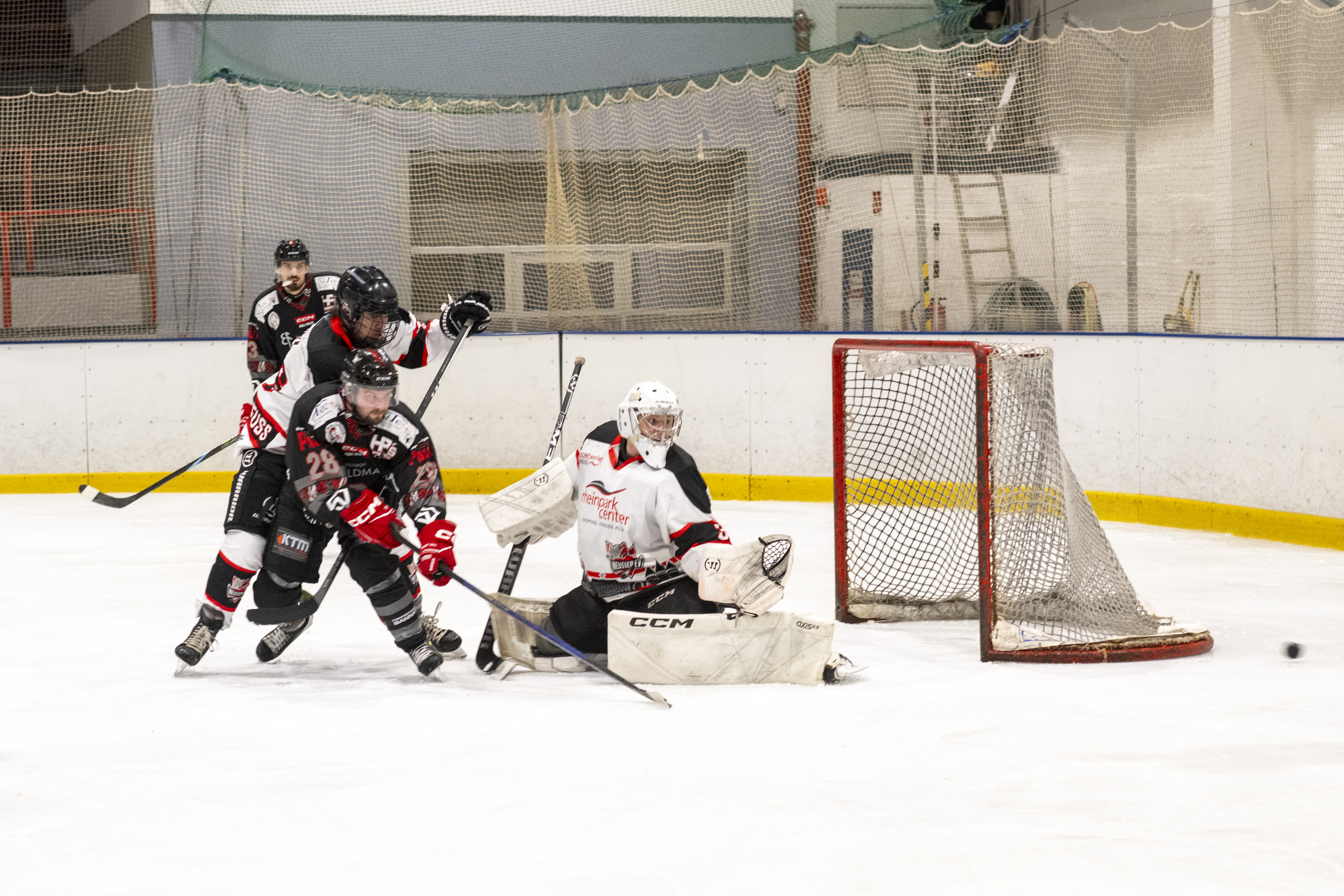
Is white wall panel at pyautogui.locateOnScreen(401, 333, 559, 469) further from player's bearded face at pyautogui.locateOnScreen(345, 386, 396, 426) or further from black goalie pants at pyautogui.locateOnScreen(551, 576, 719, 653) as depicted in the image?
player's bearded face at pyautogui.locateOnScreen(345, 386, 396, 426)

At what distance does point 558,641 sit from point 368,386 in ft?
2.56

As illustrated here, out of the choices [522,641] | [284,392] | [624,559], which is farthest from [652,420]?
[284,392]

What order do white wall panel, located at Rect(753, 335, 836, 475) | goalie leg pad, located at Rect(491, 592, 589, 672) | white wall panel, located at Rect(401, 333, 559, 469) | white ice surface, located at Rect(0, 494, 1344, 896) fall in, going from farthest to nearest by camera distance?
1. white wall panel, located at Rect(401, 333, 559, 469)
2. white wall panel, located at Rect(753, 335, 836, 475)
3. goalie leg pad, located at Rect(491, 592, 589, 672)
4. white ice surface, located at Rect(0, 494, 1344, 896)

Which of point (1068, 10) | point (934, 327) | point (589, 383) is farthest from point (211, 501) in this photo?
point (1068, 10)

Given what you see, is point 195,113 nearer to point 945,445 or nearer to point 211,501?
point 211,501

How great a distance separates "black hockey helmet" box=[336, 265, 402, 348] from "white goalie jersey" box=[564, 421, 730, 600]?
642mm

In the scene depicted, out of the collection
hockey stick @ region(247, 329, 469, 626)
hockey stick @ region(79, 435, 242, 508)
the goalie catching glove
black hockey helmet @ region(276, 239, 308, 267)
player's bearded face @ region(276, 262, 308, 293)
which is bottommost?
hockey stick @ region(247, 329, 469, 626)

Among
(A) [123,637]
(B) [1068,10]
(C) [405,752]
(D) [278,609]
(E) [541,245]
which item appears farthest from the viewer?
(B) [1068,10]

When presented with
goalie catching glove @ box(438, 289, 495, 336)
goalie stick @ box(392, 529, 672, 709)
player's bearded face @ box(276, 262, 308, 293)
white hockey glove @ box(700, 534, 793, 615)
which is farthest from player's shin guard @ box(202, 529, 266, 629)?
player's bearded face @ box(276, 262, 308, 293)

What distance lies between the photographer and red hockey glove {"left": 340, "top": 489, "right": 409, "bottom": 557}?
3.52 m

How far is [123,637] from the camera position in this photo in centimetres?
428

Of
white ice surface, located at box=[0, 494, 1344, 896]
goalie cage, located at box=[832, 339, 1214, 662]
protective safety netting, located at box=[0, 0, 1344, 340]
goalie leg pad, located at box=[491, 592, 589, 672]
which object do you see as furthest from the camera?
protective safety netting, located at box=[0, 0, 1344, 340]

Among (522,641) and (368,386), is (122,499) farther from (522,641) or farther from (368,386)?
(368,386)

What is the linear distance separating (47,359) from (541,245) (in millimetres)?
2669
